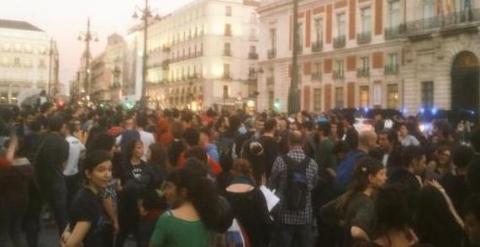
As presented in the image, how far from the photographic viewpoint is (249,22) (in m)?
72.8

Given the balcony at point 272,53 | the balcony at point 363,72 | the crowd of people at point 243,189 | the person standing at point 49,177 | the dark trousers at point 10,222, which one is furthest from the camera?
the balcony at point 272,53

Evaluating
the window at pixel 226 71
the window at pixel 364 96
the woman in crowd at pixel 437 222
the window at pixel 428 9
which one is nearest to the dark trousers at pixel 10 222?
the woman in crowd at pixel 437 222

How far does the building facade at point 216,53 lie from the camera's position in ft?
229

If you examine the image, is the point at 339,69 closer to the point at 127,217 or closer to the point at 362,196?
the point at 127,217

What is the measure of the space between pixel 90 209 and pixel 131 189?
91.5 inches

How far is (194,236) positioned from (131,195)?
130 inches

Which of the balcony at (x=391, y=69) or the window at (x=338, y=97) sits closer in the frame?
the balcony at (x=391, y=69)

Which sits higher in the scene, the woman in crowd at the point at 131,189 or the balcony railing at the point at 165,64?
the balcony railing at the point at 165,64

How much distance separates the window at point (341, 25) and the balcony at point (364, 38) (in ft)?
5.72

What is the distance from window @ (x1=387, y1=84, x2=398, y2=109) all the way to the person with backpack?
30127mm

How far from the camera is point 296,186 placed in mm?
7094

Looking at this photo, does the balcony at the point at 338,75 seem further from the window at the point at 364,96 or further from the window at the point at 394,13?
the window at the point at 394,13

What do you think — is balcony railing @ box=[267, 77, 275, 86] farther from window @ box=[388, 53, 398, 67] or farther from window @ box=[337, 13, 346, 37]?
window @ box=[388, 53, 398, 67]

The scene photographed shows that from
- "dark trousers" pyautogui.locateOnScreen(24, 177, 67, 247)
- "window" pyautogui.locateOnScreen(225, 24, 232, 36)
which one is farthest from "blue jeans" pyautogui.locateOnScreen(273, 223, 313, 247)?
"window" pyautogui.locateOnScreen(225, 24, 232, 36)
